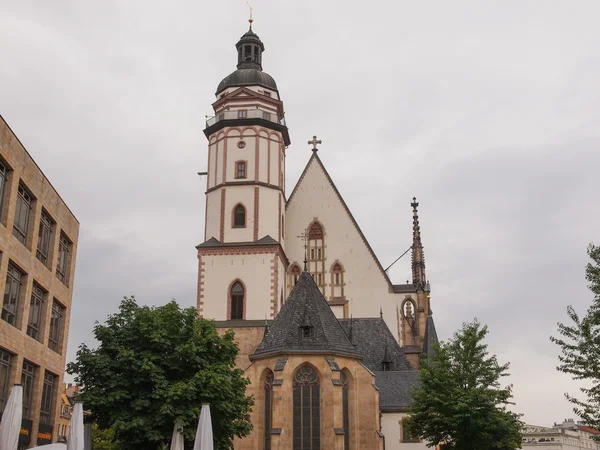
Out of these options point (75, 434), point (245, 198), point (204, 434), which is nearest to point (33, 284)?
point (75, 434)

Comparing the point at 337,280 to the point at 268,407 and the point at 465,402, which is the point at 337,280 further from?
the point at 465,402

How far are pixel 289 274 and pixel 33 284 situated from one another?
86.9 ft

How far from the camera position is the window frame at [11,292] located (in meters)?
25.1

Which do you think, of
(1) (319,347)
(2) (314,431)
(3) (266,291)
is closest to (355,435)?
(2) (314,431)

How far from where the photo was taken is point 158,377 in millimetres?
27562

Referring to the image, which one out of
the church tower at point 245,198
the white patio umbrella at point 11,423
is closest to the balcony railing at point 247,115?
the church tower at point 245,198

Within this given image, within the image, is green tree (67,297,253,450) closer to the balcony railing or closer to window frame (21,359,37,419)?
window frame (21,359,37,419)

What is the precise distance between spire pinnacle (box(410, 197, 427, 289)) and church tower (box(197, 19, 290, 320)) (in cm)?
961

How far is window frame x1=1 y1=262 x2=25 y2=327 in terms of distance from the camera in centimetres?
2509

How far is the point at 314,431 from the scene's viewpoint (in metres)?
36.6

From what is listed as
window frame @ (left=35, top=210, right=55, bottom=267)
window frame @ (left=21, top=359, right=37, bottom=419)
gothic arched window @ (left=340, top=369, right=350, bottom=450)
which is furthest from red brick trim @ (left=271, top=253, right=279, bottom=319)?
window frame @ (left=21, top=359, right=37, bottom=419)

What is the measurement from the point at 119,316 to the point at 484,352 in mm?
16829

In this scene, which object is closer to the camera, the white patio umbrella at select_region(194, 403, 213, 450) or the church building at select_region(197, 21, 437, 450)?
the white patio umbrella at select_region(194, 403, 213, 450)

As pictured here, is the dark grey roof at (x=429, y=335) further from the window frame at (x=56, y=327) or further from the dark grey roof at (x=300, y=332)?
the window frame at (x=56, y=327)
